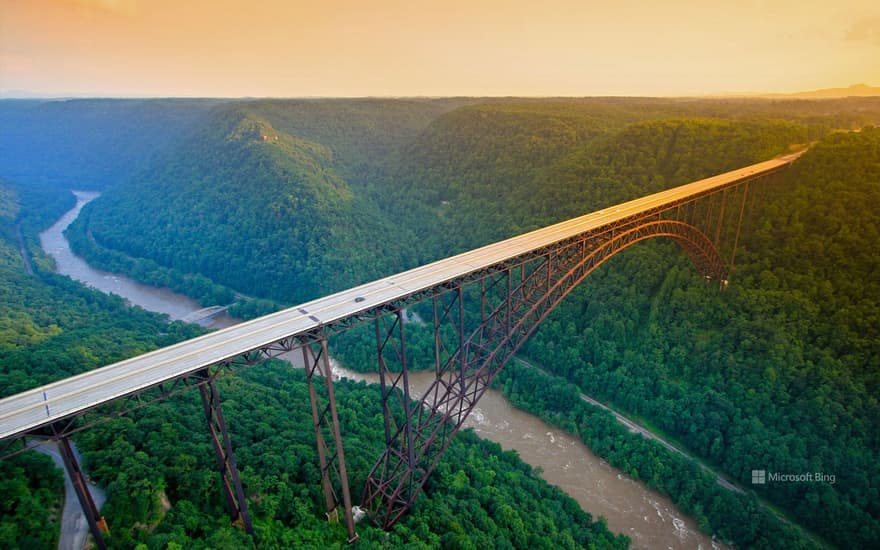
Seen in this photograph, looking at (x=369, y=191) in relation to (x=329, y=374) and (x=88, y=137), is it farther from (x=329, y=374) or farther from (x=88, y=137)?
(x=88, y=137)

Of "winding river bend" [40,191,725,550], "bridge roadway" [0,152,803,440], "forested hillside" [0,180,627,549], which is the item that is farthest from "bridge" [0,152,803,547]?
"winding river bend" [40,191,725,550]

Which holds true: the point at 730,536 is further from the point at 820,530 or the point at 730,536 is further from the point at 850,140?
the point at 850,140

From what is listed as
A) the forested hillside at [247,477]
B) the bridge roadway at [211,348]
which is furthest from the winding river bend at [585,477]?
the bridge roadway at [211,348]

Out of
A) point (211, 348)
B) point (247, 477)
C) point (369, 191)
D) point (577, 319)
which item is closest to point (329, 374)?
point (211, 348)

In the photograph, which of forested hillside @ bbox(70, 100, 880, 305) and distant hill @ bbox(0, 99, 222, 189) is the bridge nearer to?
forested hillside @ bbox(70, 100, 880, 305)

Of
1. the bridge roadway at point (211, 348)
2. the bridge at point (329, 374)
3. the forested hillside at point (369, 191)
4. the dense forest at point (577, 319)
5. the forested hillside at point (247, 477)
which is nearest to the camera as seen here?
the bridge roadway at point (211, 348)

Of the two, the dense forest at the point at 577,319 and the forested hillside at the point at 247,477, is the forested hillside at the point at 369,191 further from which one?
the forested hillside at the point at 247,477

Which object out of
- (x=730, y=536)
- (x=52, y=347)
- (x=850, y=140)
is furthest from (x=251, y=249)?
(x=850, y=140)
